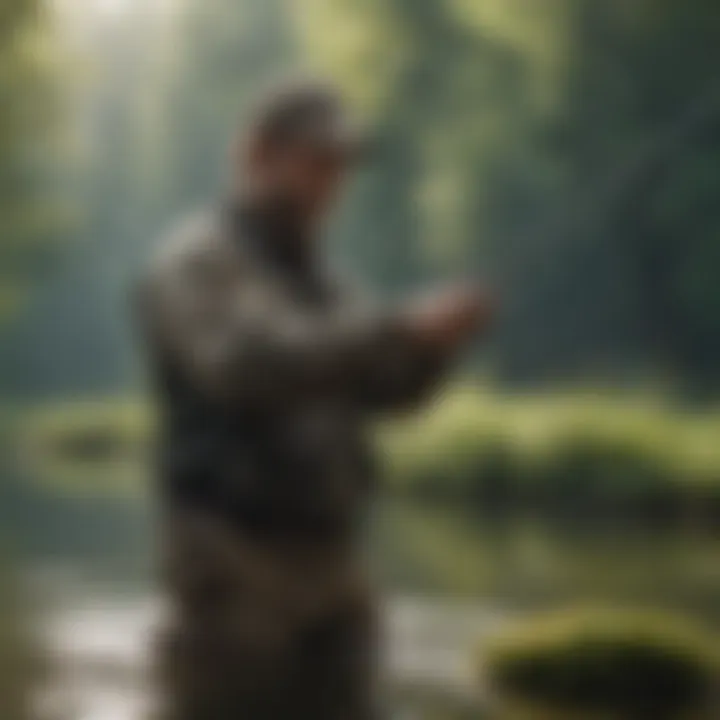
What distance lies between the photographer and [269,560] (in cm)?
111

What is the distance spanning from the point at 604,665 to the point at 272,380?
283 mm

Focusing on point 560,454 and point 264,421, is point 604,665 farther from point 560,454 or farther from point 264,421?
point 264,421

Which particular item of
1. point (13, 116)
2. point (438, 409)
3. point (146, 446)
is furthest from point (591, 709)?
point (13, 116)

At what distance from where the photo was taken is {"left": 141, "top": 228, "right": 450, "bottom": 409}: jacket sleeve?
1096 mm

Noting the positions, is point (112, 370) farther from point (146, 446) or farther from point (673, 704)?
point (673, 704)

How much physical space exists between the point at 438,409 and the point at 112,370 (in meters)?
0.22

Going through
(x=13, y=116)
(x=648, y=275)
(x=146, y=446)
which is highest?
(x=13, y=116)

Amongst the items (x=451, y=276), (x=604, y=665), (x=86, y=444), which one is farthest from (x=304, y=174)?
(x=604, y=665)

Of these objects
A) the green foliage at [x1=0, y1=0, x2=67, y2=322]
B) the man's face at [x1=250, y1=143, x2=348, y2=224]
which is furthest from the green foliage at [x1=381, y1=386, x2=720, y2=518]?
the green foliage at [x1=0, y1=0, x2=67, y2=322]

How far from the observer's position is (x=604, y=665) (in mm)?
1095

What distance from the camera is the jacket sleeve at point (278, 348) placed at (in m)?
1.10

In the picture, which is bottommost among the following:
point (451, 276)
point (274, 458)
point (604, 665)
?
point (604, 665)

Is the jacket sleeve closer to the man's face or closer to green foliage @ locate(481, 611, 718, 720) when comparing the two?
the man's face

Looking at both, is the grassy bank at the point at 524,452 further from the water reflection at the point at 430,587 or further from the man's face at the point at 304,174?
the man's face at the point at 304,174
